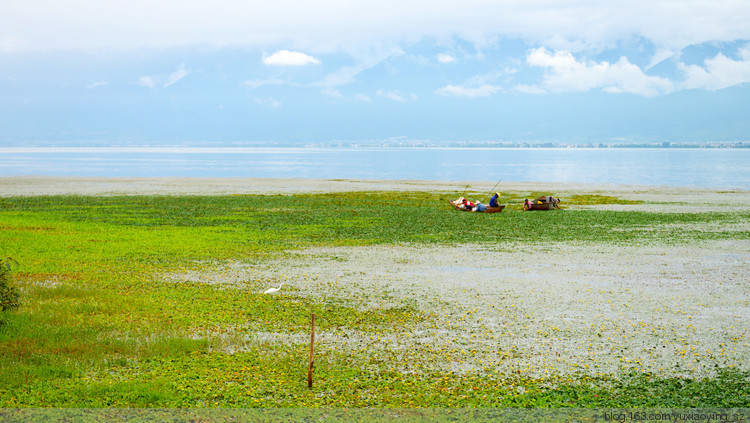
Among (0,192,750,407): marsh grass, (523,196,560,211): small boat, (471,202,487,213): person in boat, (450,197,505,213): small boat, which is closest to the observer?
(0,192,750,407): marsh grass

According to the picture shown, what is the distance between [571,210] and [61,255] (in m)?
31.6

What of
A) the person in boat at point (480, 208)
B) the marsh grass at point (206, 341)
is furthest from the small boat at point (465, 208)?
the marsh grass at point (206, 341)

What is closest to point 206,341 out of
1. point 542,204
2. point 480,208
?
point 480,208

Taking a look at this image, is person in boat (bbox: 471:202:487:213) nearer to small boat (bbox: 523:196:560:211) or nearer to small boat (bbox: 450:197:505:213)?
small boat (bbox: 450:197:505:213)

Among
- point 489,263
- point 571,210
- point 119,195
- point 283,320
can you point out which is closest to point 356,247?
point 489,263

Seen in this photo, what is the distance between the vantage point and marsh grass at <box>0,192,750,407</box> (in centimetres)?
948

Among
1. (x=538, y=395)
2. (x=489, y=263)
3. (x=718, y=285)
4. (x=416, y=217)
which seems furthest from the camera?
(x=416, y=217)

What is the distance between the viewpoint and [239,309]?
49.3 feet

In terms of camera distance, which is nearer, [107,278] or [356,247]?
[107,278]

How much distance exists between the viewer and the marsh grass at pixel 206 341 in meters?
9.48

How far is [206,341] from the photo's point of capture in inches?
475

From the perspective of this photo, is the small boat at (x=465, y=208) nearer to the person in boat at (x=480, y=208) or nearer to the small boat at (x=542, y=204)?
the person in boat at (x=480, y=208)

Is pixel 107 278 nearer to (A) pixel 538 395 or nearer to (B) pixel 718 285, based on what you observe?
(A) pixel 538 395

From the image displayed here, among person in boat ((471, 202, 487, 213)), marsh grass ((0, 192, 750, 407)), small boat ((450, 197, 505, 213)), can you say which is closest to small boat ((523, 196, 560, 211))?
small boat ((450, 197, 505, 213))
